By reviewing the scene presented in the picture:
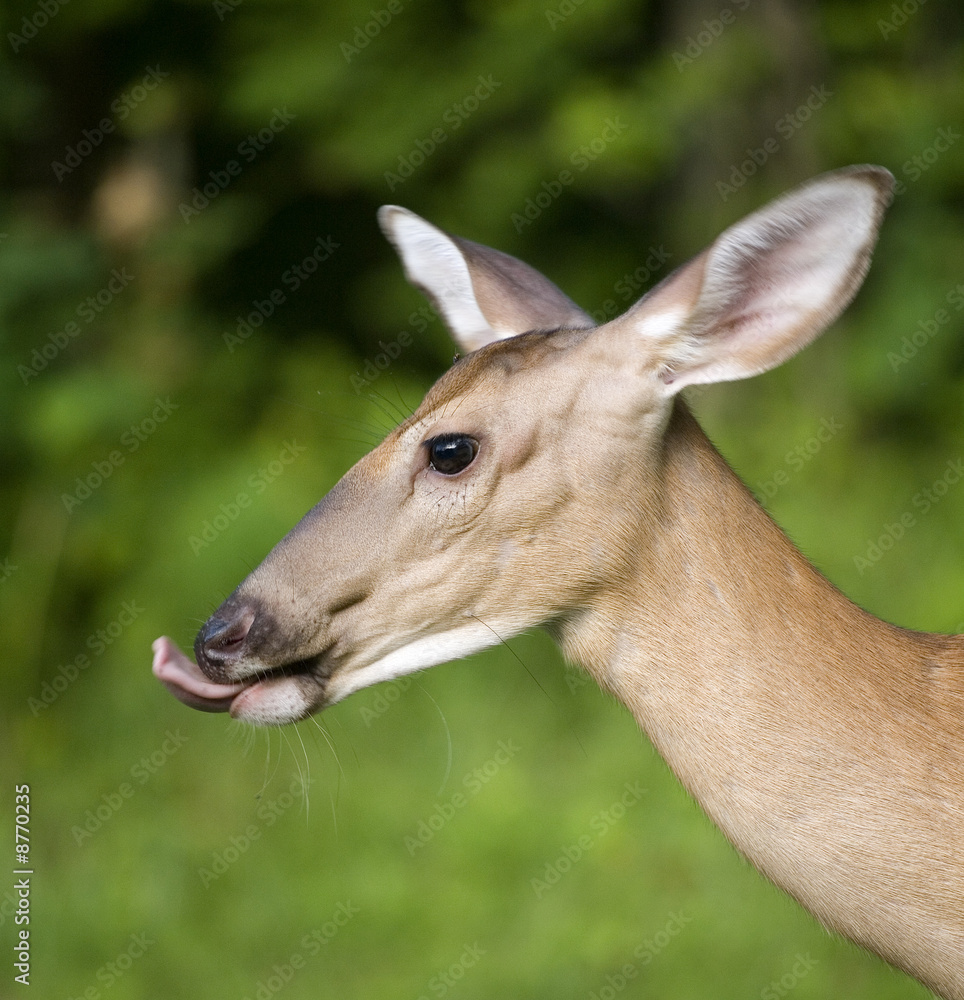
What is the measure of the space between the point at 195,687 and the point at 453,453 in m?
0.71

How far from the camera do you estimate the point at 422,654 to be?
2.81 metres

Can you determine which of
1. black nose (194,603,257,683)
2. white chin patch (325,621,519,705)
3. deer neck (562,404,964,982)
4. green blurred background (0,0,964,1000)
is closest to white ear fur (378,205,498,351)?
deer neck (562,404,964,982)

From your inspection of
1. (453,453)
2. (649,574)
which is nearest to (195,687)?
(453,453)

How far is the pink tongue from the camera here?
9.02 ft

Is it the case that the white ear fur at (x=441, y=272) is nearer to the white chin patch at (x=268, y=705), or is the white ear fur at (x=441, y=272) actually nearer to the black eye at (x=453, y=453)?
the black eye at (x=453, y=453)

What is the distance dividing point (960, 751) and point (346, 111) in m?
6.12

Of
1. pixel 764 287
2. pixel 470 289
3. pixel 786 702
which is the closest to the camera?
pixel 786 702

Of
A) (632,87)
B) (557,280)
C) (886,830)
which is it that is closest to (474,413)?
(886,830)

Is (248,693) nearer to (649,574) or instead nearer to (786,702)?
(649,574)

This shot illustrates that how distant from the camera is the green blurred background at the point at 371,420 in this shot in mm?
4645

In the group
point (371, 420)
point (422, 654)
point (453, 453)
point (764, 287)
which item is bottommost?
point (371, 420)

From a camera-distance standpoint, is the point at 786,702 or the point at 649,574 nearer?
the point at 786,702

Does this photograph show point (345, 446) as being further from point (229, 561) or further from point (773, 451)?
point (773, 451)

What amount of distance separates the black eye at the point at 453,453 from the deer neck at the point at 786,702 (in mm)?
395
